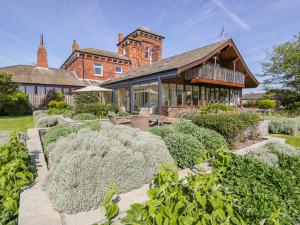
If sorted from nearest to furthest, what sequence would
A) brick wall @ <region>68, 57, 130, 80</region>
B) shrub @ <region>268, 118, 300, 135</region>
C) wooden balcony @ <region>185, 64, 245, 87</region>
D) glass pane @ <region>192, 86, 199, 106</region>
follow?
shrub @ <region>268, 118, 300, 135</region> → wooden balcony @ <region>185, 64, 245, 87</region> → glass pane @ <region>192, 86, 199, 106</region> → brick wall @ <region>68, 57, 130, 80</region>

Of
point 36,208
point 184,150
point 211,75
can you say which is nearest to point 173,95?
point 211,75

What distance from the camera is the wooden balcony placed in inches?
496

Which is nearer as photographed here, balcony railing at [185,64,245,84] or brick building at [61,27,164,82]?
balcony railing at [185,64,245,84]

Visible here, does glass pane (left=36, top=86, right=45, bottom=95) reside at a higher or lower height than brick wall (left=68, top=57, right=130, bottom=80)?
lower

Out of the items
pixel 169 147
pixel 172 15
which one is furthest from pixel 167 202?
pixel 172 15

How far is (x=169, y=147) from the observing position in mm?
3879

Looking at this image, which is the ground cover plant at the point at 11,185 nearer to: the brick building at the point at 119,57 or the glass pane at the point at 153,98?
the glass pane at the point at 153,98

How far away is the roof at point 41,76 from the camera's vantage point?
18.9 m

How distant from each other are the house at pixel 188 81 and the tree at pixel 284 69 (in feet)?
14.9

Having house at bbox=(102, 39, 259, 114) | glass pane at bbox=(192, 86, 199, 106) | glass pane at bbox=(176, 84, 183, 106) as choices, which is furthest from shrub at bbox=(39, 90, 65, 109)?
glass pane at bbox=(192, 86, 199, 106)

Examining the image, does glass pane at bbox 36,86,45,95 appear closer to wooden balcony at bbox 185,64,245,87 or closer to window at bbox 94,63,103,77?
window at bbox 94,63,103,77

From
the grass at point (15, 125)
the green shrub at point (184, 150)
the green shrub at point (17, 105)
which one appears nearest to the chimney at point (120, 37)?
the green shrub at point (17, 105)

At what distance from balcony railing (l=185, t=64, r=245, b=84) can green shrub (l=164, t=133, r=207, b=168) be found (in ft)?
31.4

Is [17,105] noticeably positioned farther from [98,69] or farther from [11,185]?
[11,185]
